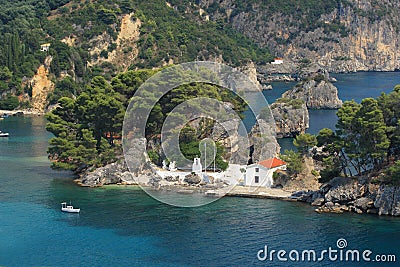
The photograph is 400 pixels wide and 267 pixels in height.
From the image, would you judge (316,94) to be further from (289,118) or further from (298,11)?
(298,11)

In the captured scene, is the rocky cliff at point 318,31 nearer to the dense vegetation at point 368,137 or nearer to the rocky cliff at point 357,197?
the dense vegetation at point 368,137

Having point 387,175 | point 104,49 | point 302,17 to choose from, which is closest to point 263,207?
point 387,175

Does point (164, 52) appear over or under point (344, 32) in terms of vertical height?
under

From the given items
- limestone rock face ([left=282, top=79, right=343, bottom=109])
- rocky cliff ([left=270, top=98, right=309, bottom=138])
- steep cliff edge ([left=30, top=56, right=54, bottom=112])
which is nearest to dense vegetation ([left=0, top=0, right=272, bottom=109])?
steep cliff edge ([left=30, top=56, right=54, bottom=112])

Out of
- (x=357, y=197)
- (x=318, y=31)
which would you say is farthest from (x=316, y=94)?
(x=318, y=31)

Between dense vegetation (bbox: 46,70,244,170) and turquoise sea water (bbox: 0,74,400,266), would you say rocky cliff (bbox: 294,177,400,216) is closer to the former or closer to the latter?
turquoise sea water (bbox: 0,74,400,266)

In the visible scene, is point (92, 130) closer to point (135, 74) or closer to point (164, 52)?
point (135, 74)
